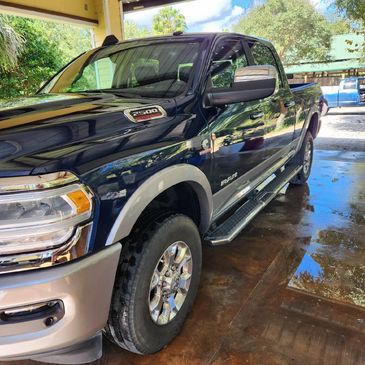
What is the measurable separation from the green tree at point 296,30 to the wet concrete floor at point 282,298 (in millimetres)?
26521

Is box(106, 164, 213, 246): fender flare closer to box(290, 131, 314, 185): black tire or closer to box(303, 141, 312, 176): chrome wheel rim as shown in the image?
box(290, 131, 314, 185): black tire

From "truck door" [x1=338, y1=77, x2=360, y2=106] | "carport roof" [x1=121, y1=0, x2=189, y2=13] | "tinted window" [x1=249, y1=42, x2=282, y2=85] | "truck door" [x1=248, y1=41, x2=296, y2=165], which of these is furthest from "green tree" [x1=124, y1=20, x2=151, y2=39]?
"truck door" [x1=248, y1=41, x2=296, y2=165]

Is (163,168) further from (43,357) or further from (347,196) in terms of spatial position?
(347,196)

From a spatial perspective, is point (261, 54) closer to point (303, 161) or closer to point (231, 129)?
point (231, 129)

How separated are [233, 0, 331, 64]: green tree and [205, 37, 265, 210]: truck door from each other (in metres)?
27.1

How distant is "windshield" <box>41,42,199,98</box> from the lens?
9.15 feet

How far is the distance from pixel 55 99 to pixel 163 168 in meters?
1.05

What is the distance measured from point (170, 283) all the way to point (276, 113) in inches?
92.6

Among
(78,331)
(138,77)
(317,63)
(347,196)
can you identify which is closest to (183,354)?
(78,331)

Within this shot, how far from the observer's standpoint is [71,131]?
6.12 ft

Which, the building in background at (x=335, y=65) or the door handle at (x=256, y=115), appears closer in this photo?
the door handle at (x=256, y=115)

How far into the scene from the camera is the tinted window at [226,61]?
2.96m

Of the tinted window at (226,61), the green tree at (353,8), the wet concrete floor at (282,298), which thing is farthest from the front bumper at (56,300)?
the green tree at (353,8)

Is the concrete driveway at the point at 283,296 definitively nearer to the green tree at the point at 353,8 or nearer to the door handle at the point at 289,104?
the door handle at the point at 289,104
